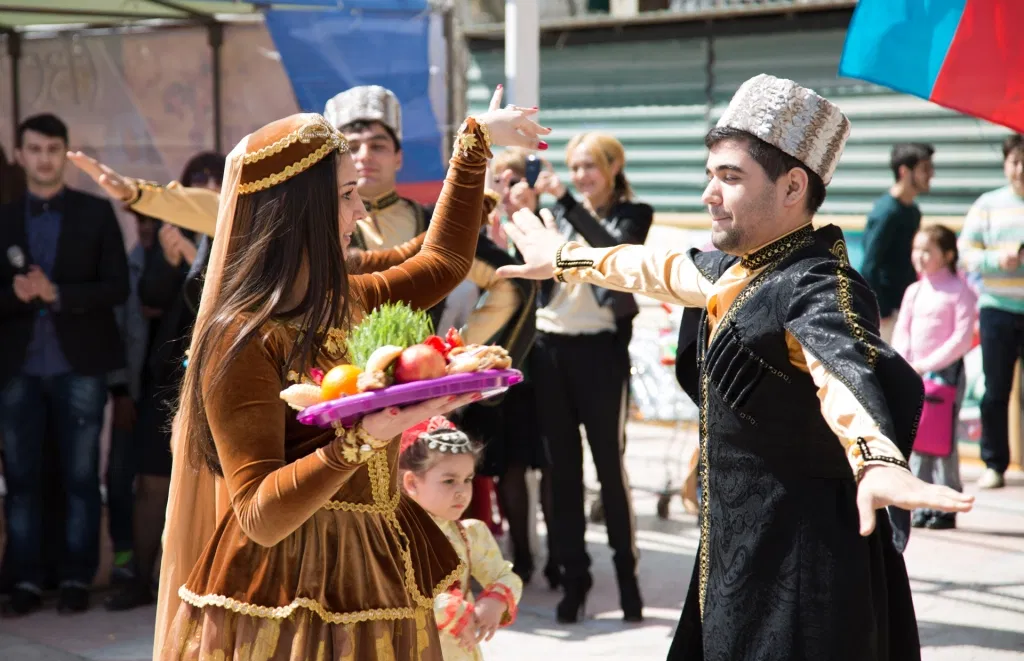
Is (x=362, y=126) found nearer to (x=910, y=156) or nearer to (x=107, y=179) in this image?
(x=107, y=179)

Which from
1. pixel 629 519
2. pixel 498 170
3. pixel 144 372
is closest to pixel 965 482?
pixel 629 519

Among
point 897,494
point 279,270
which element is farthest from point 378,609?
point 897,494

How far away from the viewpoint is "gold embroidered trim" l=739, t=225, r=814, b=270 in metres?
3.06

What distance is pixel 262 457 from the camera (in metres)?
2.55

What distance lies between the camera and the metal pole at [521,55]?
6.71 meters

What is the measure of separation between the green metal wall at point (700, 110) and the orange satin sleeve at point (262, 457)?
28.4 feet

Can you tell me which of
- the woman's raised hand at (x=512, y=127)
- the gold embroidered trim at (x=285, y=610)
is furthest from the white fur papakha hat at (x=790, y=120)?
the gold embroidered trim at (x=285, y=610)

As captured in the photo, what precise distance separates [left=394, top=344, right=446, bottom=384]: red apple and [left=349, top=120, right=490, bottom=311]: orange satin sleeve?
2.78 feet

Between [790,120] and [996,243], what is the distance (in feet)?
19.4

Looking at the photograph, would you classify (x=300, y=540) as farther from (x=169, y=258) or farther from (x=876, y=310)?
(x=169, y=258)

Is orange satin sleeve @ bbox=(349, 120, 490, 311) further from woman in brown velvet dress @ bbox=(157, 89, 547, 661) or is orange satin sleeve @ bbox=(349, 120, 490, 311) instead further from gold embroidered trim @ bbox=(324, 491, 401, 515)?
gold embroidered trim @ bbox=(324, 491, 401, 515)

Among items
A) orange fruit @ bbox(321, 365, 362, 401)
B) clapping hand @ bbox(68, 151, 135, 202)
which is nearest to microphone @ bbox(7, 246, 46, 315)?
clapping hand @ bbox(68, 151, 135, 202)

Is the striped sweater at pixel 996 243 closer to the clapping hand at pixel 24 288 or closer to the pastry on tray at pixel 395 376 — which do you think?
the clapping hand at pixel 24 288

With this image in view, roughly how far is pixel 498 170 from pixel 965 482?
4.70 m
